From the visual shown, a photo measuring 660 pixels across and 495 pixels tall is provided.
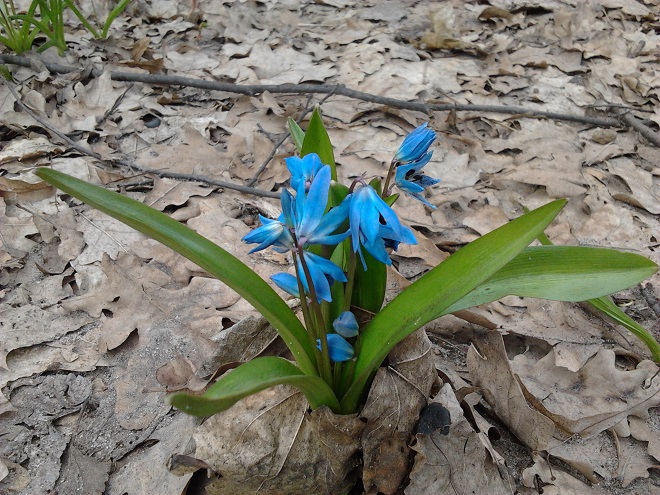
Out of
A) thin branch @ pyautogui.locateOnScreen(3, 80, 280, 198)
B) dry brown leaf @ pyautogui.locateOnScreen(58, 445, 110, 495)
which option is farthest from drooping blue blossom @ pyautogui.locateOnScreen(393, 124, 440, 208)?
thin branch @ pyautogui.locateOnScreen(3, 80, 280, 198)

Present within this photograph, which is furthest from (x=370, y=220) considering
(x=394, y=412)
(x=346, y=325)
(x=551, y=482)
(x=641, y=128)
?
(x=641, y=128)

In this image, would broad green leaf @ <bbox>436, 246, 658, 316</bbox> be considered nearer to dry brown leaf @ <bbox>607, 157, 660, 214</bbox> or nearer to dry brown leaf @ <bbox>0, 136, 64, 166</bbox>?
dry brown leaf @ <bbox>607, 157, 660, 214</bbox>

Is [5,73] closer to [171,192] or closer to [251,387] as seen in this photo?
[171,192]

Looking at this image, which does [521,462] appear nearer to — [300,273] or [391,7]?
[300,273]

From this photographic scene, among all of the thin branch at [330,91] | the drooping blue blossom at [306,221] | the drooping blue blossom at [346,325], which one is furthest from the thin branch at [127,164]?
the drooping blue blossom at [306,221]

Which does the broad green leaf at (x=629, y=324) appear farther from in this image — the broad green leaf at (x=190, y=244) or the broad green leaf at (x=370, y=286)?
the broad green leaf at (x=190, y=244)

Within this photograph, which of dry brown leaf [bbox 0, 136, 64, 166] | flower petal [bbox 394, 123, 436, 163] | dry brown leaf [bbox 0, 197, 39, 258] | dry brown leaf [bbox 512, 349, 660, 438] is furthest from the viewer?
dry brown leaf [bbox 0, 136, 64, 166]
